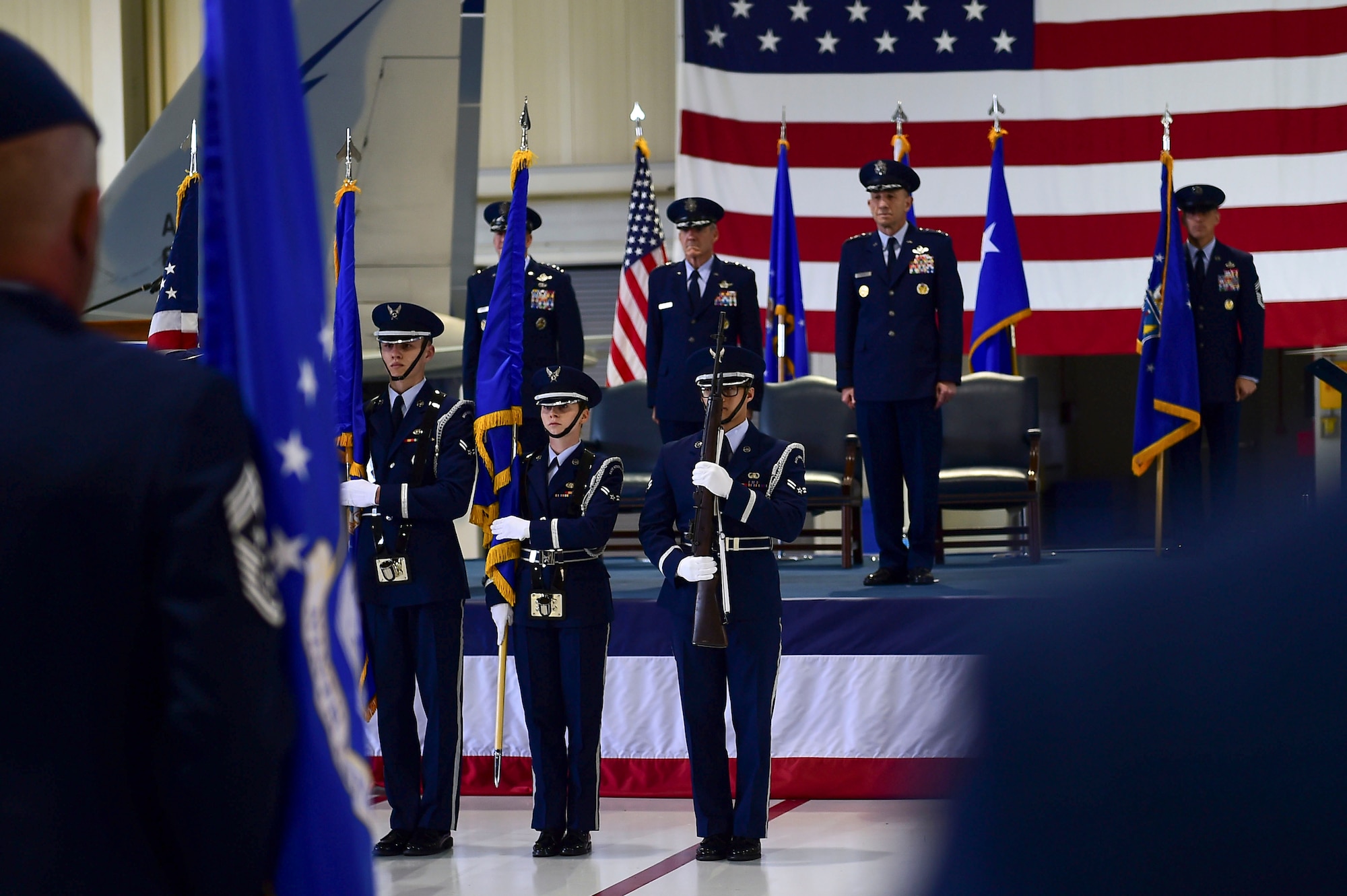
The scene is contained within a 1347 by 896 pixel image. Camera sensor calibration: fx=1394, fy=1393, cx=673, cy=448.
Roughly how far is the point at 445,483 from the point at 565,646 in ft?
2.20

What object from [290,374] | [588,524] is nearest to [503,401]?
[588,524]

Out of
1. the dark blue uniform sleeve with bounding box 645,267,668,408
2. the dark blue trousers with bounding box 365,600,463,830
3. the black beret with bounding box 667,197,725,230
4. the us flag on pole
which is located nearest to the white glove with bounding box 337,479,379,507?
the dark blue trousers with bounding box 365,600,463,830

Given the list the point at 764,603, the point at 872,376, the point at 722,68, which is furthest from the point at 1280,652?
the point at 722,68

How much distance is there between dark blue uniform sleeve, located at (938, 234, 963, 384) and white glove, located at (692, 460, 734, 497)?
1579mm

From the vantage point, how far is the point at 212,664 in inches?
38.2

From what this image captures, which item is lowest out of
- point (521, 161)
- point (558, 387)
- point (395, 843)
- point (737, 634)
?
point (395, 843)

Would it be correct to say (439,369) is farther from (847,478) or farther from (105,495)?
(105,495)

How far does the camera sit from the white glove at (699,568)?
14.3 ft

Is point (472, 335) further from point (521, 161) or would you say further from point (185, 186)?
point (185, 186)

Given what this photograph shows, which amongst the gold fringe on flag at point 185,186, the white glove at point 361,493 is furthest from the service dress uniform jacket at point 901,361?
the gold fringe on flag at point 185,186

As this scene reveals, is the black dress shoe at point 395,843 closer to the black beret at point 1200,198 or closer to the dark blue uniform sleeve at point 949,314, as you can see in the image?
the dark blue uniform sleeve at point 949,314

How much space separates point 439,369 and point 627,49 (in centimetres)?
322

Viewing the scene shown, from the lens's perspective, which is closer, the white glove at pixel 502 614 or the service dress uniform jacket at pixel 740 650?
the service dress uniform jacket at pixel 740 650

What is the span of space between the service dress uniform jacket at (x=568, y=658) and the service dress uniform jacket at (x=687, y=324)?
1406 mm
